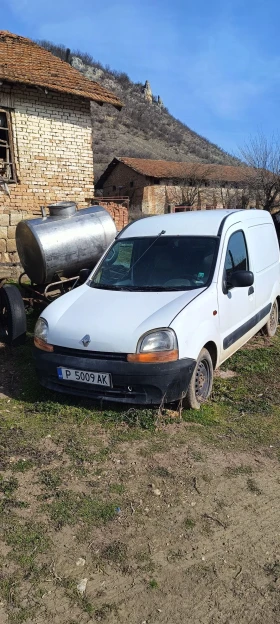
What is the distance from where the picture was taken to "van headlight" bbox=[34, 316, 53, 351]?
4.40 m

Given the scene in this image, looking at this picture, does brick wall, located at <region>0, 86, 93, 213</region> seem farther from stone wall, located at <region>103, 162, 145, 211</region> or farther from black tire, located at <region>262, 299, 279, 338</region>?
stone wall, located at <region>103, 162, 145, 211</region>

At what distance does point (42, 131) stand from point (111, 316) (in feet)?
33.7

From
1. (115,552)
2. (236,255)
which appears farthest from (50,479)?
(236,255)

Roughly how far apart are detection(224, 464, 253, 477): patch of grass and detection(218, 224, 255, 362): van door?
1.46 m

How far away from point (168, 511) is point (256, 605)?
2.67ft

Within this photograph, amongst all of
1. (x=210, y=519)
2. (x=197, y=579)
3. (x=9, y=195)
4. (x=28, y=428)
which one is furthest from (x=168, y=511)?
(x=9, y=195)

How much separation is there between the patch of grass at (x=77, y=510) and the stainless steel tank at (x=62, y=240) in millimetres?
4460

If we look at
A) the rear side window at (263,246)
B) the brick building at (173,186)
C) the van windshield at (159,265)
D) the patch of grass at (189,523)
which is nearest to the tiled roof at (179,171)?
the brick building at (173,186)

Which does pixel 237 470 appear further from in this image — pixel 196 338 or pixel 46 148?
pixel 46 148

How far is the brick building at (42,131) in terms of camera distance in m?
12.4

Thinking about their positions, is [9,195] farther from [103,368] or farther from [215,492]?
[215,492]

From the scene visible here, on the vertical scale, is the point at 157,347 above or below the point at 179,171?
below

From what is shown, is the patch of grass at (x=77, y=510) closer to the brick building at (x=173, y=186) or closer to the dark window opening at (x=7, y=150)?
the dark window opening at (x=7, y=150)

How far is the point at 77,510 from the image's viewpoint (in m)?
2.96
